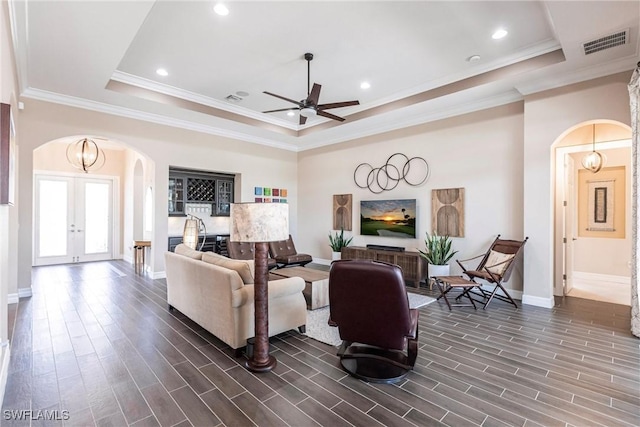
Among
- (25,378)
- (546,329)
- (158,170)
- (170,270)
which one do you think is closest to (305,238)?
(158,170)

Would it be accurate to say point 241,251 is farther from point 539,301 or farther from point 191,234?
point 539,301

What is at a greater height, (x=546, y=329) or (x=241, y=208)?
(x=241, y=208)

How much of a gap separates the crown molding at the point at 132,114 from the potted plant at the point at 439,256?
489 cm

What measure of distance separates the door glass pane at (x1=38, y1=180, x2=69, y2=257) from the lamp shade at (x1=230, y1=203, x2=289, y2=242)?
27.0 ft

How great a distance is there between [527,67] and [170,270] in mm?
5665

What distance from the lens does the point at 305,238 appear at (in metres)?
8.69

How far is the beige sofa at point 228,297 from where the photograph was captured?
2.90 m

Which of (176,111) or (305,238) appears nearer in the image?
(176,111)

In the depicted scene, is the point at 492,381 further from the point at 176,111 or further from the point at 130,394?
the point at 176,111

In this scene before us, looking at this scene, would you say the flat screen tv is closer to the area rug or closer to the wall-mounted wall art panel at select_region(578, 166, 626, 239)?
the area rug

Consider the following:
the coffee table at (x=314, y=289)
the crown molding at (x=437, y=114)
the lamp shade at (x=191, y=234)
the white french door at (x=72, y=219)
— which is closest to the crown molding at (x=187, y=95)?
the crown molding at (x=437, y=114)

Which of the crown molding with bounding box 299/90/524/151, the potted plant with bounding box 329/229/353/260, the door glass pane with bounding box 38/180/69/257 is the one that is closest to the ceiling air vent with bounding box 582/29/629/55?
the crown molding with bounding box 299/90/524/151

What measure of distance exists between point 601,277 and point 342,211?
218 inches

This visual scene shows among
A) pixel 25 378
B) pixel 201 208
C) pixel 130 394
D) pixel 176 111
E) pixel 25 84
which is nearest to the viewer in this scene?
pixel 130 394
